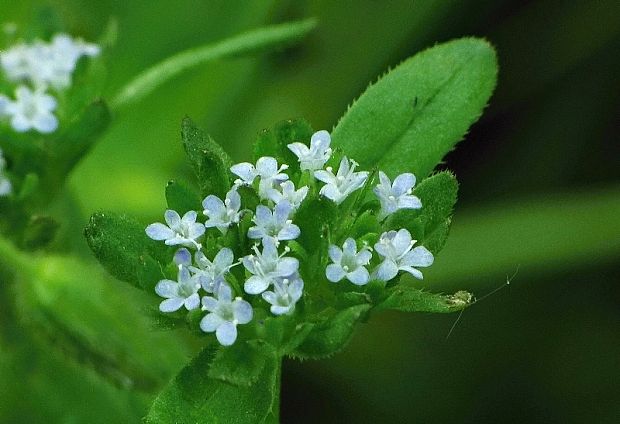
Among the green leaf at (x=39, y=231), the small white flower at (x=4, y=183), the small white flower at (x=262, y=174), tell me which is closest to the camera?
the small white flower at (x=262, y=174)

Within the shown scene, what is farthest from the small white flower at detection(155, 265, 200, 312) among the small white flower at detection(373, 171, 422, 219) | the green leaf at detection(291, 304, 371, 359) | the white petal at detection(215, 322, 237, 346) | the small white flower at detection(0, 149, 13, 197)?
the small white flower at detection(0, 149, 13, 197)

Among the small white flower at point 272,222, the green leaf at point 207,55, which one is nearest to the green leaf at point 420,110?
the small white flower at point 272,222

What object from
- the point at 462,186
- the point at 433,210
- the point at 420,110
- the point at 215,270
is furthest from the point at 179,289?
the point at 462,186

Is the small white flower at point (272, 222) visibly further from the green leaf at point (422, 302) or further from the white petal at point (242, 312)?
the green leaf at point (422, 302)

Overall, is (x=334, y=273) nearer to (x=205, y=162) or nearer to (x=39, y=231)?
(x=205, y=162)

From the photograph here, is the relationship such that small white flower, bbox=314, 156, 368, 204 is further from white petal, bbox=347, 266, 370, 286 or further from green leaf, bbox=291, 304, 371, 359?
green leaf, bbox=291, 304, 371, 359

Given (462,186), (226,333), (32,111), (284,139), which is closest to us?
(226,333)
